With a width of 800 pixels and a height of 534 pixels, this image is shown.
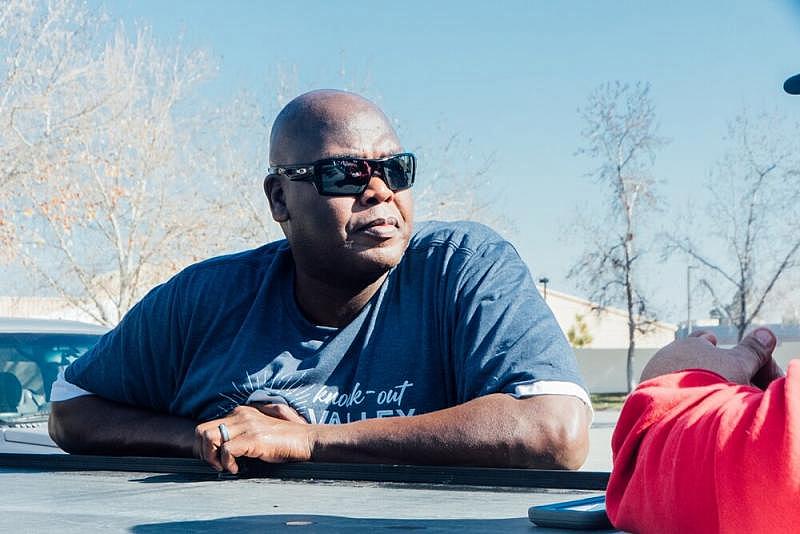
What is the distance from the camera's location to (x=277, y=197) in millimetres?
3143

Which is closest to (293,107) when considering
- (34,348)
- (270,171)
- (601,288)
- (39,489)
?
(270,171)

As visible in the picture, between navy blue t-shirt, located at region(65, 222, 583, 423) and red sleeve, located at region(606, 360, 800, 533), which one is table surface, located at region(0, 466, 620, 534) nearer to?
red sleeve, located at region(606, 360, 800, 533)

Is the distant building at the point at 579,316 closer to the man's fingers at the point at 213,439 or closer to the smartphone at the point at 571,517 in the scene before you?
the man's fingers at the point at 213,439

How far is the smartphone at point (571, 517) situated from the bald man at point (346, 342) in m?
1.05

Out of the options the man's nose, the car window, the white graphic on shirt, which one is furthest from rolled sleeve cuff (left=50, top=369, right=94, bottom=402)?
the car window

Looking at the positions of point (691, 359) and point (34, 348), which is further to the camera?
point (34, 348)

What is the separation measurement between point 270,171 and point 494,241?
0.63 metres

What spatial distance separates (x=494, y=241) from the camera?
305 cm

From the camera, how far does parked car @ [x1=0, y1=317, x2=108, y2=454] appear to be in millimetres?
5012

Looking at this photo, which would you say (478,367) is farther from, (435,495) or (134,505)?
(134,505)

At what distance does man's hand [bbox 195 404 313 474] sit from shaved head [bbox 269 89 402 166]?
0.73m

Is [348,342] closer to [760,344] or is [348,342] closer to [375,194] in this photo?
[375,194]

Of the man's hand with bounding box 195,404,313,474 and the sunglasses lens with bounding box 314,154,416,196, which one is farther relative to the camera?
the sunglasses lens with bounding box 314,154,416,196

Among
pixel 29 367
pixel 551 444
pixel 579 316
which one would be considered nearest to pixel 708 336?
pixel 551 444
